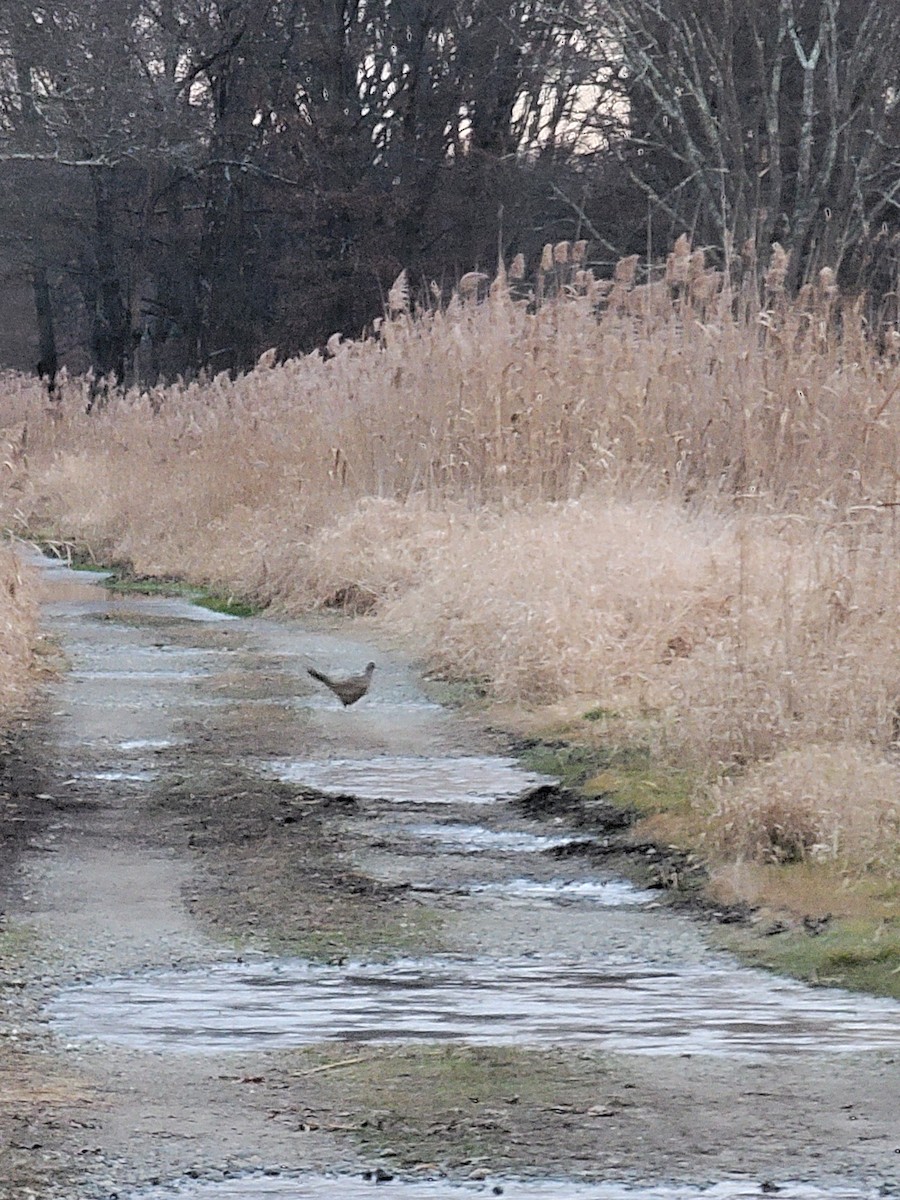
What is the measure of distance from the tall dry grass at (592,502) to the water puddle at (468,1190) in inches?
127

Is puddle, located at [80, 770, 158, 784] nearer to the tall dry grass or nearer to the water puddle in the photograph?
the tall dry grass

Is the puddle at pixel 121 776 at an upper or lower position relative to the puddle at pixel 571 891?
lower

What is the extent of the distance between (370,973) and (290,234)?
33.9 metres

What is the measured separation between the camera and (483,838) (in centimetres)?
625

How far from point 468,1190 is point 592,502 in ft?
27.9

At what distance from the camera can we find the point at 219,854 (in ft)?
19.7

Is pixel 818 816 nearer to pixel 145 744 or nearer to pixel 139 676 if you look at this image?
pixel 145 744

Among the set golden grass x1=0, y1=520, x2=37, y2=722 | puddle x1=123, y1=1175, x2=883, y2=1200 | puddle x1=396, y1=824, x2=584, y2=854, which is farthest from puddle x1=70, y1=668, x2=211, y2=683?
puddle x1=123, y1=1175, x2=883, y2=1200

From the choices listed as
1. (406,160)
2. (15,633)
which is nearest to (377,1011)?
(15,633)

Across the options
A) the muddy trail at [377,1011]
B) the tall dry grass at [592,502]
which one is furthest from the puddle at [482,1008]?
the tall dry grass at [592,502]

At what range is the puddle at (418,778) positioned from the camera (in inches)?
273

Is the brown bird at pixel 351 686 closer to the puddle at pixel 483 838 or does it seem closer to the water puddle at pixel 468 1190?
the puddle at pixel 483 838

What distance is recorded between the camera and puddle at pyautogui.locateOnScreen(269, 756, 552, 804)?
22.8 feet

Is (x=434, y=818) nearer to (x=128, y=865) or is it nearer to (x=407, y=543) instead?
(x=128, y=865)
